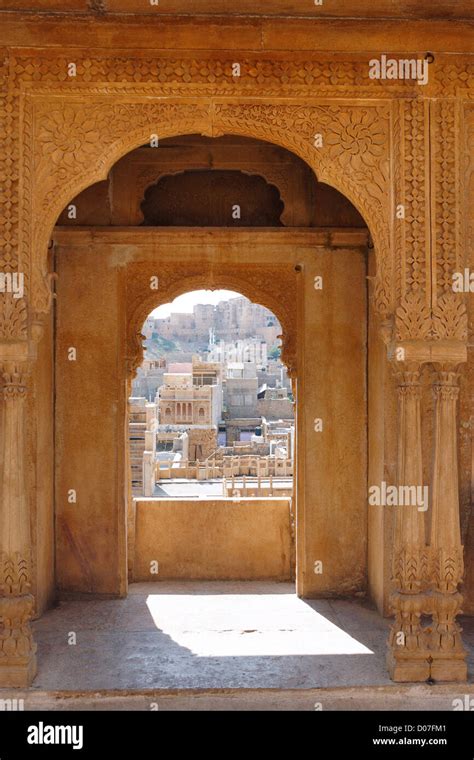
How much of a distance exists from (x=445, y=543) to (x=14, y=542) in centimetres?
308

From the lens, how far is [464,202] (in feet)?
17.9

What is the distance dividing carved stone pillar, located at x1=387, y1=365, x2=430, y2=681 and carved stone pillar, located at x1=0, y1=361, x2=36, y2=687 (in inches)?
104

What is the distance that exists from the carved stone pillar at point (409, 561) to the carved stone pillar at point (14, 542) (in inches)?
104

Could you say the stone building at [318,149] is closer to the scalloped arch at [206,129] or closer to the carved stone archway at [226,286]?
the scalloped arch at [206,129]

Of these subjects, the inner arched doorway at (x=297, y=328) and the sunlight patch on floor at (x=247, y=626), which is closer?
the sunlight patch on floor at (x=247, y=626)

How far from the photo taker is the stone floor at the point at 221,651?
16.6 feet

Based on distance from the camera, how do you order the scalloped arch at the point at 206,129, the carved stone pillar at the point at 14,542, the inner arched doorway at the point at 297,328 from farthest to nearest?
the inner arched doorway at the point at 297,328 → the scalloped arch at the point at 206,129 → the carved stone pillar at the point at 14,542

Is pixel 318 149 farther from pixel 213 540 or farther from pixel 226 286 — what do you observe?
pixel 213 540

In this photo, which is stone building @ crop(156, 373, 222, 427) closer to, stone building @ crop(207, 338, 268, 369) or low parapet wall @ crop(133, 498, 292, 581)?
low parapet wall @ crop(133, 498, 292, 581)

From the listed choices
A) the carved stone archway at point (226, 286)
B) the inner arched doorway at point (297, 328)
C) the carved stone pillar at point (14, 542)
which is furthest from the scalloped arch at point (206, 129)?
the carved stone archway at point (226, 286)

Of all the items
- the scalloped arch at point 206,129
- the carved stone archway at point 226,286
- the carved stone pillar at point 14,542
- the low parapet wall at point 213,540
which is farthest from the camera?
the low parapet wall at point 213,540

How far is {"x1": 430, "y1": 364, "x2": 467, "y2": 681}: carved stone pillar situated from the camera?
16.8 feet

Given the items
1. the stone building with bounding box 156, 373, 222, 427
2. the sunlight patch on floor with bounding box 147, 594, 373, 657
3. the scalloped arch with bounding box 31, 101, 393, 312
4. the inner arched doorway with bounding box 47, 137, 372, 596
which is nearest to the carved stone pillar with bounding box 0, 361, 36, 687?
the scalloped arch with bounding box 31, 101, 393, 312
